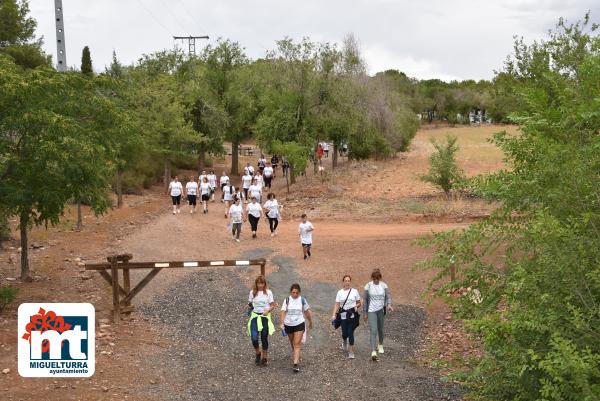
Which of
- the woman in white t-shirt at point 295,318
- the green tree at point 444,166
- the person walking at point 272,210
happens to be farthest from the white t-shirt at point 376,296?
the green tree at point 444,166

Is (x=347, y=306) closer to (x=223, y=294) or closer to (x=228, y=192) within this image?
(x=223, y=294)

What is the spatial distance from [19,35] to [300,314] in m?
41.5

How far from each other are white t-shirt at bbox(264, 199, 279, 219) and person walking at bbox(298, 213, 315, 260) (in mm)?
2537

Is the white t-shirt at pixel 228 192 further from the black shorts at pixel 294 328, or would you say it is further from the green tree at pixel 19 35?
the green tree at pixel 19 35

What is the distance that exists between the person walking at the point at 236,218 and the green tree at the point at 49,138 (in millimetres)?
5439

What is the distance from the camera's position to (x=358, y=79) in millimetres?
38469

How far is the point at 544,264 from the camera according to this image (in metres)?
5.80

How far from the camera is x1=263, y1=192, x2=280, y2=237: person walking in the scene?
62.4 feet

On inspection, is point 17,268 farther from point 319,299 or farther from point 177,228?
point 319,299

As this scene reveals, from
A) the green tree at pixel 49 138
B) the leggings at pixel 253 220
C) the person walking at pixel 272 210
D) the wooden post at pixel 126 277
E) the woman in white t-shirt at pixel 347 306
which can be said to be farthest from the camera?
the leggings at pixel 253 220

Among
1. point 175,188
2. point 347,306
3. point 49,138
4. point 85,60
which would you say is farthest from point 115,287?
point 85,60

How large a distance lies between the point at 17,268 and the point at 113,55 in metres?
46.4

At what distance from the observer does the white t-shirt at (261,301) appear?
9.74 m

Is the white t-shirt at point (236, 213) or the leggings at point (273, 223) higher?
the white t-shirt at point (236, 213)
